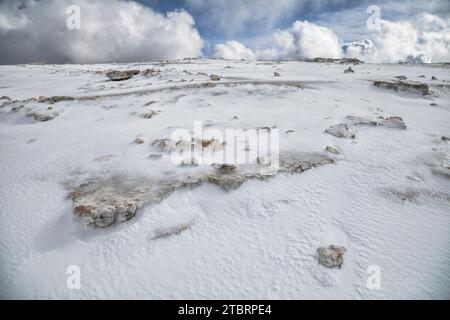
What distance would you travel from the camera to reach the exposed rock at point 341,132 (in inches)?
283

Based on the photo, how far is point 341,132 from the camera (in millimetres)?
7254

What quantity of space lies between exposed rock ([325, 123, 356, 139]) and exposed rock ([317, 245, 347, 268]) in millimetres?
4099

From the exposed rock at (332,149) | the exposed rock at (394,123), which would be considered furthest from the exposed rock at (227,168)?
the exposed rock at (394,123)

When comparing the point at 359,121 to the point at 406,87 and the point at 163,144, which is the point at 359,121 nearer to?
the point at 163,144

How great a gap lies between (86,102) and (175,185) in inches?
329

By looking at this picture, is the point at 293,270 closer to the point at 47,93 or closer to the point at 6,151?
the point at 6,151

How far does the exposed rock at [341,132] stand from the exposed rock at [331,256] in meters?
4.10

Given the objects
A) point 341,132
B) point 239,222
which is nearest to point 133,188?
point 239,222

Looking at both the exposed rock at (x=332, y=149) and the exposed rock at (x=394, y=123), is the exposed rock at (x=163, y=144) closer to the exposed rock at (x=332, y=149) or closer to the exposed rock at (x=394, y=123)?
the exposed rock at (x=332, y=149)

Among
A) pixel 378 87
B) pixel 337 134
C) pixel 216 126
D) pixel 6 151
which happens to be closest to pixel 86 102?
pixel 6 151

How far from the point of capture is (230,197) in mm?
4867

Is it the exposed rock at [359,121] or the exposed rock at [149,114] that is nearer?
the exposed rock at [359,121]

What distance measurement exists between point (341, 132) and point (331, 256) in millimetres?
4413
